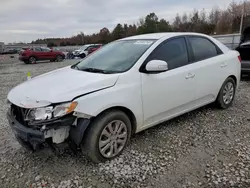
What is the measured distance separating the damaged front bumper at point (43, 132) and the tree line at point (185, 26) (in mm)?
44528

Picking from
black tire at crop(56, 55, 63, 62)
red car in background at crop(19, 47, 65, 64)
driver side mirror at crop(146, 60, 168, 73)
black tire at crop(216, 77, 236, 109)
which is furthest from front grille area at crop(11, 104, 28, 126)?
black tire at crop(56, 55, 63, 62)

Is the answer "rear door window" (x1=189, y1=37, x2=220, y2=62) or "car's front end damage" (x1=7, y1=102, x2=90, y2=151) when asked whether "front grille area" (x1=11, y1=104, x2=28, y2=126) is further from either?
"rear door window" (x1=189, y1=37, x2=220, y2=62)

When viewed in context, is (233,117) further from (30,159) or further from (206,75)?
(30,159)

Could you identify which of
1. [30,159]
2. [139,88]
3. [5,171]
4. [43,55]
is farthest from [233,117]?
[43,55]

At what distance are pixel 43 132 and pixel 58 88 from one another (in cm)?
53

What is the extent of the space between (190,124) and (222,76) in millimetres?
1137

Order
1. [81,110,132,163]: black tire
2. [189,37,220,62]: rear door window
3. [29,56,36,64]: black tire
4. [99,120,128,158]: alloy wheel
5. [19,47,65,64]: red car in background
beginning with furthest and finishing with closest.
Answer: [29,56,36,64]: black tire < [19,47,65,64]: red car in background < [189,37,220,62]: rear door window < [99,120,128,158]: alloy wheel < [81,110,132,163]: black tire

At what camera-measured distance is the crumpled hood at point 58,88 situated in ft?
8.21

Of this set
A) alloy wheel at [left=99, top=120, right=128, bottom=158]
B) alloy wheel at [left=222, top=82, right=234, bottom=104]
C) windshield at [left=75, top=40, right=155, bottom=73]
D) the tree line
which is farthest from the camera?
the tree line

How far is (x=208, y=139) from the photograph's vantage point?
3422 mm

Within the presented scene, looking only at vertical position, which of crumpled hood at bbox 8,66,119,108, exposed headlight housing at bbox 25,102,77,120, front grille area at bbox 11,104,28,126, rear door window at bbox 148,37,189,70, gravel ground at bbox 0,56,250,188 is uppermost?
rear door window at bbox 148,37,189,70

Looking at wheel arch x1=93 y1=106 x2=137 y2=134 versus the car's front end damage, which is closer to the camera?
the car's front end damage

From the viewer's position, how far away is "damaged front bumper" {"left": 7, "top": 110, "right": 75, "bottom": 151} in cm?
242

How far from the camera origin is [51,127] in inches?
95.0
